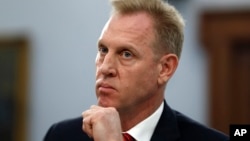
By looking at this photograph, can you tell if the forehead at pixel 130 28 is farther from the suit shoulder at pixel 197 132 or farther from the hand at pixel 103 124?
the suit shoulder at pixel 197 132

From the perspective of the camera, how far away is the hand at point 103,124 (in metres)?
2.22

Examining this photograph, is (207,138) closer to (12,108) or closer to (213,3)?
(213,3)

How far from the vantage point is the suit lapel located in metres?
2.40

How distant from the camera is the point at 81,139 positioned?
2555 mm

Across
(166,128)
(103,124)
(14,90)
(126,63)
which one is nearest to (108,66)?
(126,63)

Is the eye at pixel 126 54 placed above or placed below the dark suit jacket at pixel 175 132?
above

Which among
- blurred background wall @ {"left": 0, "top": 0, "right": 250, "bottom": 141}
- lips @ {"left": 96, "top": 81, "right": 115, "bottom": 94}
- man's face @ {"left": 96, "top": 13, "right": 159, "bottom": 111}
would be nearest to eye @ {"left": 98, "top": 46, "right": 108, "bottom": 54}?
man's face @ {"left": 96, "top": 13, "right": 159, "bottom": 111}

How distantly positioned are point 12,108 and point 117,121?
3.46 meters

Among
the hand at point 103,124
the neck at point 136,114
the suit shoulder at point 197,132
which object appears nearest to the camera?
the hand at point 103,124

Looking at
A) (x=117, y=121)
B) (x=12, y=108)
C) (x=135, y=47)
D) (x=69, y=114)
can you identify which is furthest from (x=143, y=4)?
(x=12, y=108)

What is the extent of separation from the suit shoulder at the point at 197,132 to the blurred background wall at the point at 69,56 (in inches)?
92.2

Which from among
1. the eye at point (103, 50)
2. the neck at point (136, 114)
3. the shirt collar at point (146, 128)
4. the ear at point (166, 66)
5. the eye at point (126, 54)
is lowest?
the shirt collar at point (146, 128)

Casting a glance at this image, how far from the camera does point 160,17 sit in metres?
2.37

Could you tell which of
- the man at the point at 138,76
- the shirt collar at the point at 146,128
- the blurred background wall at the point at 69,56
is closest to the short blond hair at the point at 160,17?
the man at the point at 138,76
